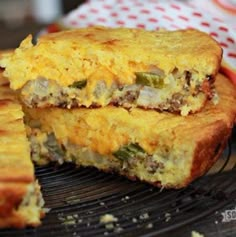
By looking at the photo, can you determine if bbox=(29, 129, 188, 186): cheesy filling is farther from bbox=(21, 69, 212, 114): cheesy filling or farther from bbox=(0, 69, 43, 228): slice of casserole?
bbox=(0, 69, 43, 228): slice of casserole

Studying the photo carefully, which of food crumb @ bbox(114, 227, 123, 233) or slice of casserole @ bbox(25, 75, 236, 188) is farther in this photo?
slice of casserole @ bbox(25, 75, 236, 188)

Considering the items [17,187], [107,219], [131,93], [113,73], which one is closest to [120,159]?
[131,93]

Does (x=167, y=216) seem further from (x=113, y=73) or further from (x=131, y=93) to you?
(x=113, y=73)

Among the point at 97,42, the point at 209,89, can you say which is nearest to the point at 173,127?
the point at 209,89

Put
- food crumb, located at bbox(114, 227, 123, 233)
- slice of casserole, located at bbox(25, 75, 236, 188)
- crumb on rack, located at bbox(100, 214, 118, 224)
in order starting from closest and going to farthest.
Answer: food crumb, located at bbox(114, 227, 123, 233) → crumb on rack, located at bbox(100, 214, 118, 224) → slice of casserole, located at bbox(25, 75, 236, 188)

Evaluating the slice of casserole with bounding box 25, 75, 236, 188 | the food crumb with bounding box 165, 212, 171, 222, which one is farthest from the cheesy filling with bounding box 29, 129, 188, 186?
the food crumb with bounding box 165, 212, 171, 222

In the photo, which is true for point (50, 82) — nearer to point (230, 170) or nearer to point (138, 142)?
point (138, 142)

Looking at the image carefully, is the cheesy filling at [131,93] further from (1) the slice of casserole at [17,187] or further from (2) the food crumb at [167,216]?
(2) the food crumb at [167,216]
